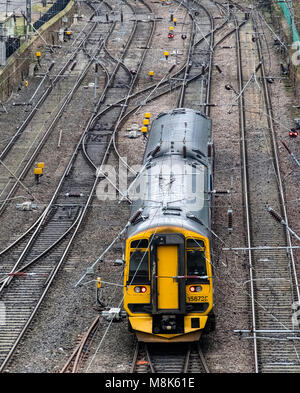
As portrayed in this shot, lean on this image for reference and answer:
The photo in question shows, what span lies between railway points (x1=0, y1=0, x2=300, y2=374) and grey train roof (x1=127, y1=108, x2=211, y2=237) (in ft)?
0.22

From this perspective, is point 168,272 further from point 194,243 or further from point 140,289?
point 194,243

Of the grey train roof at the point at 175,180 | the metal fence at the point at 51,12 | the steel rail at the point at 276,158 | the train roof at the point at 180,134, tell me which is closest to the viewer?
the grey train roof at the point at 175,180

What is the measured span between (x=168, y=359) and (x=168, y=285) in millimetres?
1731

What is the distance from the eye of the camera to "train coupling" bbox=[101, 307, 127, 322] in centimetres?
2041

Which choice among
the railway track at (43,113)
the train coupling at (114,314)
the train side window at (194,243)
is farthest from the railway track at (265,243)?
the railway track at (43,113)

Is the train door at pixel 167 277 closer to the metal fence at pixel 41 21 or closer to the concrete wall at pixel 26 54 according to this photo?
the concrete wall at pixel 26 54

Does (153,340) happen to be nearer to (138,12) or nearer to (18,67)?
(18,67)

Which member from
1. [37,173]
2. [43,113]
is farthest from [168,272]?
[43,113]

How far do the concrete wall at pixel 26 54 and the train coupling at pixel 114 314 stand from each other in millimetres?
→ 21200

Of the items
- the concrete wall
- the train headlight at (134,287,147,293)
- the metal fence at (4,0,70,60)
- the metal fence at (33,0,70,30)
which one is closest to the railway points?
Answer: the train headlight at (134,287,147,293)

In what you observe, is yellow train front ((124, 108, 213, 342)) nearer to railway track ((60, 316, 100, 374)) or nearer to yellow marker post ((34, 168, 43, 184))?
railway track ((60, 316, 100, 374))

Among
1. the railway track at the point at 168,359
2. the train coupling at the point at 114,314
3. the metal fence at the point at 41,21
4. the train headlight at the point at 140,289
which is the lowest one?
the railway track at the point at 168,359

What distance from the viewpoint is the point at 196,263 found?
61.3ft

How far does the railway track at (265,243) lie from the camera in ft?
62.8
